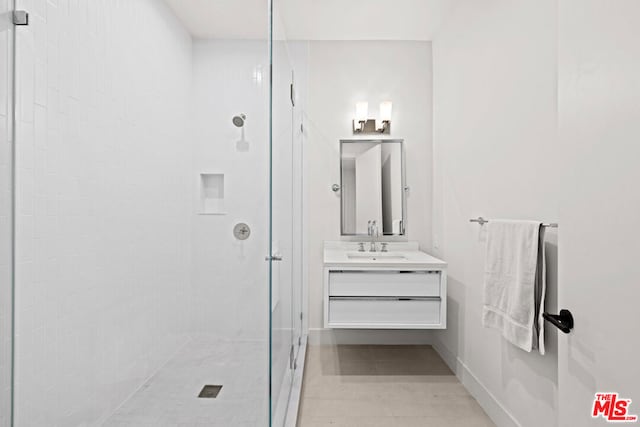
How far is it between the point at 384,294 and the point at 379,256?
57 cm

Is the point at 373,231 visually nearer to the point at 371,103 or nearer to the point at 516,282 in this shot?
the point at 371,103

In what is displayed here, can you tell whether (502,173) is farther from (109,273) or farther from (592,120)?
(109,273)

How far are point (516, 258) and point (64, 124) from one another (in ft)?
5.51

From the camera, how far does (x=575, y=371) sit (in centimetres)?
102

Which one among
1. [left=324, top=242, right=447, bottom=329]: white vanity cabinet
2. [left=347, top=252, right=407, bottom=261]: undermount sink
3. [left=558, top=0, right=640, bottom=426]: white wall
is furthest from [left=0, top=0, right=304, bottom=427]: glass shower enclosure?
[left=347, top=252, right=407, bottom=261]: undermount sink

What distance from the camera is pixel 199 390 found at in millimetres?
991

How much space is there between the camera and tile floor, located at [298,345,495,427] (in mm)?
2033

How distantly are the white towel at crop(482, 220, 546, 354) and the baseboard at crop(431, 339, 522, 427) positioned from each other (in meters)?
0.45

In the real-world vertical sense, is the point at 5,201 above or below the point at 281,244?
above

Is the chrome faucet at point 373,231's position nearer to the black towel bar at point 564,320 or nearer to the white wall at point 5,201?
the black towel bar at point 564,320

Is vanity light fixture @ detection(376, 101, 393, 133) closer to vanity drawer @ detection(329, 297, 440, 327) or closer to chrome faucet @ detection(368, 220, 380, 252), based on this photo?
chrome faucet @ detection(368, 220, 380, 252)

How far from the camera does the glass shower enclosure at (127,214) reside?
0.73m


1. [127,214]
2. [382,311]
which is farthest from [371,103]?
[127,214]

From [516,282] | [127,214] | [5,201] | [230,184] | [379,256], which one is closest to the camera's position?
[5,201]
